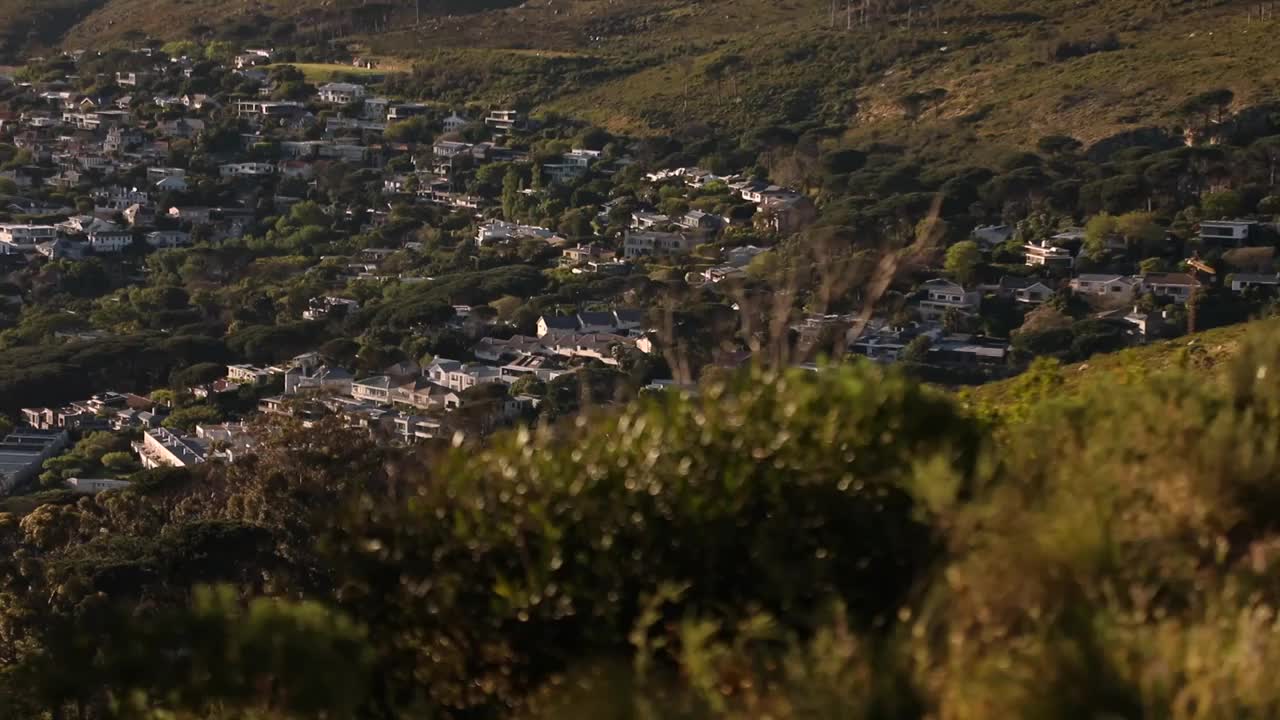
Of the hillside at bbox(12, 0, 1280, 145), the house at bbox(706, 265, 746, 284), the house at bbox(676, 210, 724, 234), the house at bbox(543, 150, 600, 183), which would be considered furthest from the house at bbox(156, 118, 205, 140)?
the house at bbox(706, 265, 746, 284)

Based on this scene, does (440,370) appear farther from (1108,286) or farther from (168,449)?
(1108,286)

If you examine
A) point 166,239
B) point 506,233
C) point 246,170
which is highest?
point 506,233

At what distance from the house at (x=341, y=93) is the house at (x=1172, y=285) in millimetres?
22643

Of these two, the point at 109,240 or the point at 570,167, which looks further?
the point at 570,167

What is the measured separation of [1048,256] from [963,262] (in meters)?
1.52

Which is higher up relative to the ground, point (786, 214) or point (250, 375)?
point (786, 214)

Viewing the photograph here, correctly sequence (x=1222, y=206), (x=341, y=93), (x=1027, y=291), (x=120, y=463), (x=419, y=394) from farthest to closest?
(x=341, y=93) < (x=1222, y=206) < (x=1027, y=291) < (x=419, y=394) < (x=120, y=463)

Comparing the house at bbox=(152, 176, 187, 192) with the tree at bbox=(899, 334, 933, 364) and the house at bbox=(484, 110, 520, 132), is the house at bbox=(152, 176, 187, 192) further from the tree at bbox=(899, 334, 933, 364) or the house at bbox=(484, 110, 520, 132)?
the tree at bbox=(899, 334, 933, 364)

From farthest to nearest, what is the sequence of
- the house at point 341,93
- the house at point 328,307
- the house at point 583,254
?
the house at point 341,93 → the house at point 583,254 → the house at point 328,307

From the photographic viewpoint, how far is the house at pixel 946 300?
2333cm

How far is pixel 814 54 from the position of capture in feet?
131

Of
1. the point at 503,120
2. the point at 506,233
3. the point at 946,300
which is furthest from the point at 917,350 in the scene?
the point at 503,120

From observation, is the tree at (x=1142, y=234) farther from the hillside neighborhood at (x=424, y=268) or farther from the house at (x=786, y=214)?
the house at (x=786, y=214)

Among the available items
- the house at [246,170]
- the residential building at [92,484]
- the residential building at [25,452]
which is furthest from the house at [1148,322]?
the house at [246,170]
